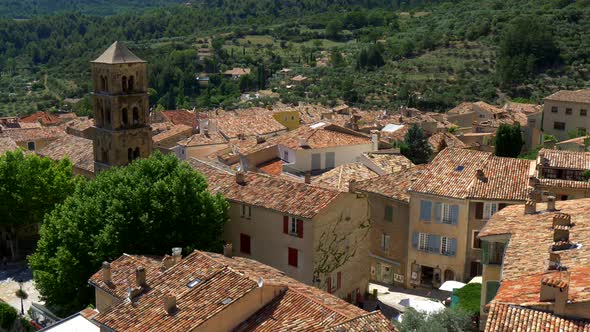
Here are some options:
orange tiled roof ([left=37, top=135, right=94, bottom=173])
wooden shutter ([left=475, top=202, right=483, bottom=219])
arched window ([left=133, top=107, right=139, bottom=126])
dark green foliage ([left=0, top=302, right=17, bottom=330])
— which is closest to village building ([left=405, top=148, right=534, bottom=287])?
wooden shutter ([left=475, top=202, right=483, bottom=219])

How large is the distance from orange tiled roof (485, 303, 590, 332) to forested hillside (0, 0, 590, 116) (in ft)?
307

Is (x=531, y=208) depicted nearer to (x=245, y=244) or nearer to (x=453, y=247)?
(x=453, y=247)

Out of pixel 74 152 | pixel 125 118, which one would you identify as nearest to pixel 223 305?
A: pixel 125 118

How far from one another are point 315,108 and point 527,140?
104 feet

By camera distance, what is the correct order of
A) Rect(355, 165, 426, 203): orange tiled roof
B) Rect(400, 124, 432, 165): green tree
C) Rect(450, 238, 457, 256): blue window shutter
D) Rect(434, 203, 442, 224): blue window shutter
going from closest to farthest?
1. Rect(434, 203, 442, 224): blue window shutter
2. Rect(450, 238, 457, 256): blue window shutter
3. Rect(355, 165, 426, 203): orange tiled roof
4. Rect(400, 124, 432, 165): green tree

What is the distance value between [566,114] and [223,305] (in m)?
61.7

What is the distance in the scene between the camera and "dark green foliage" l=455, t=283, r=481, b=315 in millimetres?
27062

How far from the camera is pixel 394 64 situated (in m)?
135

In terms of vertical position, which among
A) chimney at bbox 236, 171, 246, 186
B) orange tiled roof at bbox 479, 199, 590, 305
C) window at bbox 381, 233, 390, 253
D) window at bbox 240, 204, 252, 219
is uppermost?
orange tiled roof at bbox 479, 199, 590, 305

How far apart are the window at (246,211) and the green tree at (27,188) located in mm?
15162

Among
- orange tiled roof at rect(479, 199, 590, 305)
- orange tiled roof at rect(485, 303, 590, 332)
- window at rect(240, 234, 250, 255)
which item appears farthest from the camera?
window at rect(240, 234, 250, 255)

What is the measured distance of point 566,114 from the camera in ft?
249

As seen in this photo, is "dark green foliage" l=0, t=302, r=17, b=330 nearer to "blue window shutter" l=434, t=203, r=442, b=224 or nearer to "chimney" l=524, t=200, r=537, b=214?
"blue window shutter" l=434, t=203, r=442, b=224

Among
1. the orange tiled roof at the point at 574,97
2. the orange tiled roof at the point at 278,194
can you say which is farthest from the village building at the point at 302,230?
the orange tiled roof at the point at 574,97
